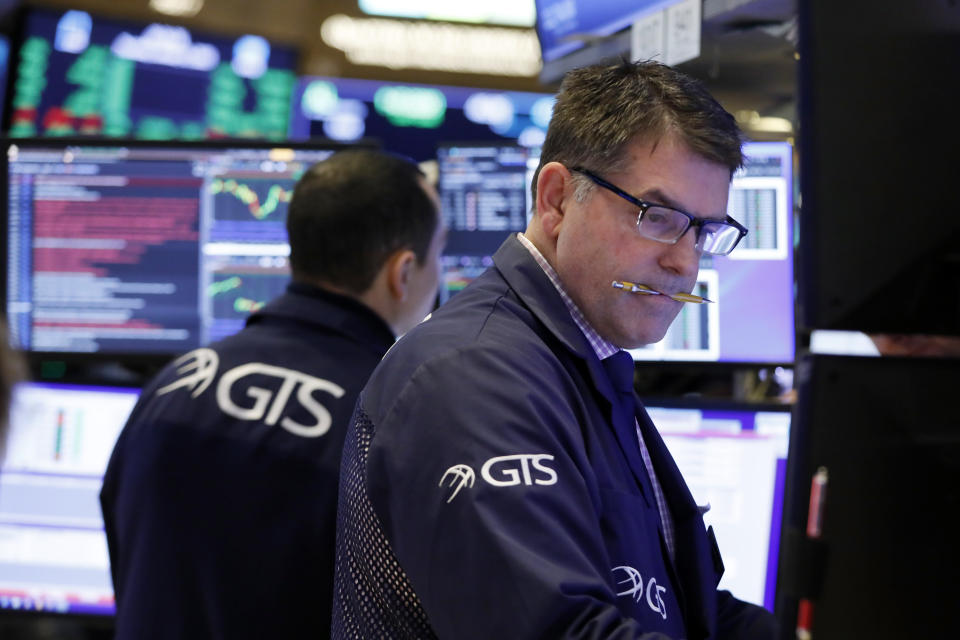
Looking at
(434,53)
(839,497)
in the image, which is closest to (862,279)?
(839,497)

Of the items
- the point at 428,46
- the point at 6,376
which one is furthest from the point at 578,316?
the point at 428,46

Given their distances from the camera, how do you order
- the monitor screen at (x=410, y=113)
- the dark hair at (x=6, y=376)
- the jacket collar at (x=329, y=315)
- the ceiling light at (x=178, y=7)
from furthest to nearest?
the monitor screen at (x=410, y=113), the ceiling light at (x=178, y=7), the jacket collar at (x=329, y=315), the dark hair at (x=6, y=376)

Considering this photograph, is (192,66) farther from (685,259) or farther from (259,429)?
(685,259)

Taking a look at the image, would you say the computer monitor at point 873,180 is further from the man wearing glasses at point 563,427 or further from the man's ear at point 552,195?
the man's ear at point 552,195

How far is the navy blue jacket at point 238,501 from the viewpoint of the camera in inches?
69.9

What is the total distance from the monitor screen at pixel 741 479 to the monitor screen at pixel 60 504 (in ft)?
3.82

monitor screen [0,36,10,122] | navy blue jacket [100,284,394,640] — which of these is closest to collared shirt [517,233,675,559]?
navy blue jacket [100,284,394,640]

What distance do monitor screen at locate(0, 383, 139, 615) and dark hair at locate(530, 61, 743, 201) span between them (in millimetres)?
1382

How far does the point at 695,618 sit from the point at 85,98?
347 cm

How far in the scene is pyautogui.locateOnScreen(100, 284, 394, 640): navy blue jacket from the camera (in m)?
1.78

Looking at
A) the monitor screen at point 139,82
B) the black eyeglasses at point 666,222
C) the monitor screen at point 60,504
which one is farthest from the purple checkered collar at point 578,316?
the monitor screen at point 139,82

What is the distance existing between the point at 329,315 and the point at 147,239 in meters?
0.64

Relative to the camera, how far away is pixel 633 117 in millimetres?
1264

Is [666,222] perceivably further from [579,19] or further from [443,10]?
[443,10]
